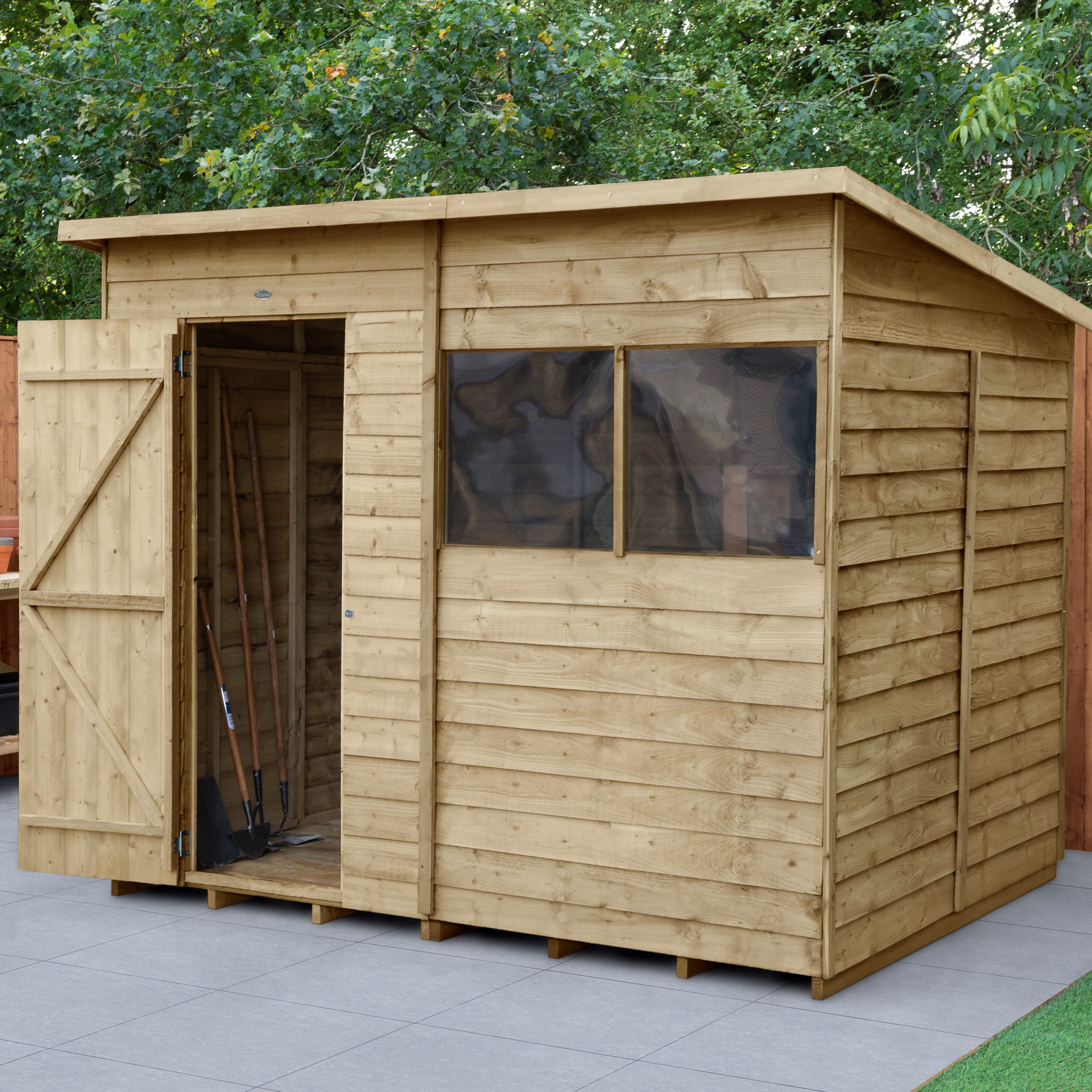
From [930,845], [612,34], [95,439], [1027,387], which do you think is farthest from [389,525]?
[612,34]

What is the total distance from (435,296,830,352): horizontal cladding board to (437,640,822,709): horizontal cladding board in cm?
101

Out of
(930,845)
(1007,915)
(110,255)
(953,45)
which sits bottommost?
(1007,915)

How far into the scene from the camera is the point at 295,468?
6785mm

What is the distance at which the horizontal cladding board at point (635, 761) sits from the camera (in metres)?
4.75

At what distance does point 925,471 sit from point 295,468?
9.37 ft

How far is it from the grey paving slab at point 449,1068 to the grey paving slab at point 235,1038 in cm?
8

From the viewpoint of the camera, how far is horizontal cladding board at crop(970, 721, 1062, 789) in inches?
227

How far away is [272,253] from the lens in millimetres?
5555

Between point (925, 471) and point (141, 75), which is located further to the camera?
point (141, 75)

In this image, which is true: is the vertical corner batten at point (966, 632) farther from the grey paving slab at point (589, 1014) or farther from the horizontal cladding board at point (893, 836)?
the grey paving slab at point (589, 1014)

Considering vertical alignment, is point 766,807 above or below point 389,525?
below

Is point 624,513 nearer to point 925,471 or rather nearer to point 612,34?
point 925,471

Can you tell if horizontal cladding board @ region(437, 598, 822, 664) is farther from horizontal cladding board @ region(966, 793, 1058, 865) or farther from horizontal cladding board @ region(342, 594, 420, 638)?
horizontal cladding board @ region(966, 793, 1058, 865)

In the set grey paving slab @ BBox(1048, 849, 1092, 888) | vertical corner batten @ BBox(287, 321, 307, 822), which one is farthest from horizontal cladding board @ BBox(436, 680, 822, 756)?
grey paving slab @ BBox(1048, 849, 1092, 888)
